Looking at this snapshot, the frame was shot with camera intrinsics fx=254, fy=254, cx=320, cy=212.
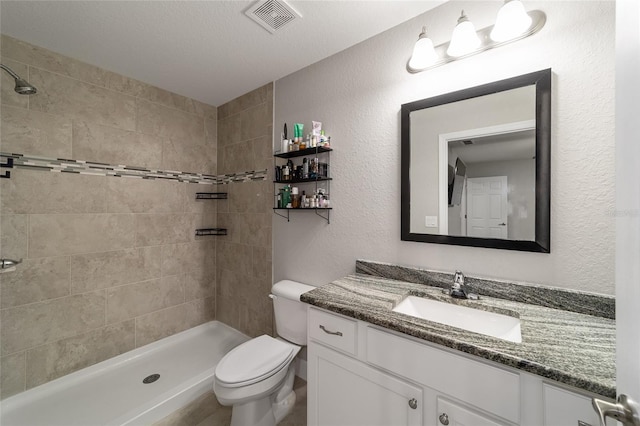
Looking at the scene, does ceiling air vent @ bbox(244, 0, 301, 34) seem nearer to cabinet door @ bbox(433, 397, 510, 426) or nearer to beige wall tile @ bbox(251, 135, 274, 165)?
beige wall tile @ bbox(251, 135, 274, 165)

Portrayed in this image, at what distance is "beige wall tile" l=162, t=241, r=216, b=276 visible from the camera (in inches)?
91.0

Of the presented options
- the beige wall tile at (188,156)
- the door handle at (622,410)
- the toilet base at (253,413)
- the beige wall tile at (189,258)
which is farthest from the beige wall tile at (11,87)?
the door handle at (622,410)

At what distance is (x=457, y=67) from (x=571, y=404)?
4.49 ft

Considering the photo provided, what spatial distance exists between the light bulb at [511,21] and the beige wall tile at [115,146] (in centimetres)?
249

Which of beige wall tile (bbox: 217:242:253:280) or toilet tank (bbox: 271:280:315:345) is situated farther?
beige wall tile (bbox: 217:242:253:280)

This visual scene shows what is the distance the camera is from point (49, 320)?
173 cm

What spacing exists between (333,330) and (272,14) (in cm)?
166

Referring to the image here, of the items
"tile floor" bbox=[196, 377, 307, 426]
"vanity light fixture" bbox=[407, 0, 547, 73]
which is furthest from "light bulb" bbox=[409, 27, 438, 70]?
"tile floor" bbox=[196, 377, 307, 426]

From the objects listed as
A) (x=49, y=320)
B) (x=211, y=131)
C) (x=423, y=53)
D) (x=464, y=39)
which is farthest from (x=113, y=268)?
(x=464, y=39)

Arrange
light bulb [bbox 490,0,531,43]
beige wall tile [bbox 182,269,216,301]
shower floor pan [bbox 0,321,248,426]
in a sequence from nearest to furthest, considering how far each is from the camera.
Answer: light bulb [bbox 490,0,531,43] → shower floor pan [bbox 0,321,248,426] → beige wall tile [bbox 182,269,216,301]

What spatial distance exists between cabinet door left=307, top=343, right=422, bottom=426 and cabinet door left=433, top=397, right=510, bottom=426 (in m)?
0.07

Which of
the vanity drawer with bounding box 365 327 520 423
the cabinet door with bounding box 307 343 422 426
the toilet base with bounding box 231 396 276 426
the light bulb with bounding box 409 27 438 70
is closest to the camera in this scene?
the vanity drawer with bounding box 365 327 520 423

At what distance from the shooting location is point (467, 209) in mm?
1241

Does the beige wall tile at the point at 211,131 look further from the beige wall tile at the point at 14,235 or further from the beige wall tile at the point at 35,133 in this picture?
the beige wall tile at the point at 14,235
